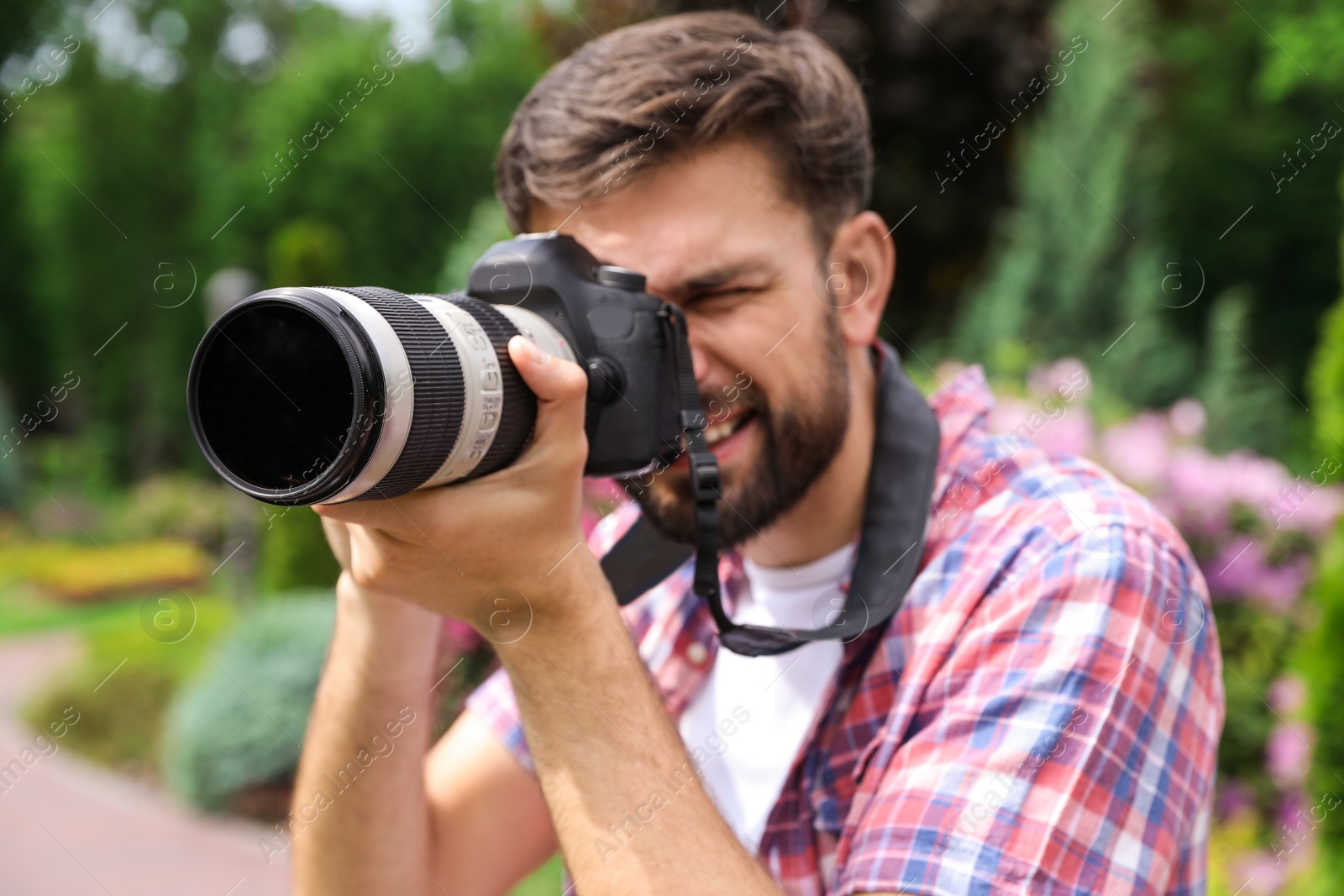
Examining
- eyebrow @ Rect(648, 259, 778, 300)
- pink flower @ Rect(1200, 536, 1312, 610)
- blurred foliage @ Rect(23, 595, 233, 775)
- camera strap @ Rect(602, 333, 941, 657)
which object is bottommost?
blurred foliage @ Rect(23, 595, 233, 775)

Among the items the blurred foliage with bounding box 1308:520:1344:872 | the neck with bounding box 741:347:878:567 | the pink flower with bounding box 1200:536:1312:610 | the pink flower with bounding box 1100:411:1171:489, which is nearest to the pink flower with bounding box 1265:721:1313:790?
the pink flower with bounding box 1200:536:1312:610

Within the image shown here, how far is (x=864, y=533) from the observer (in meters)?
1.33

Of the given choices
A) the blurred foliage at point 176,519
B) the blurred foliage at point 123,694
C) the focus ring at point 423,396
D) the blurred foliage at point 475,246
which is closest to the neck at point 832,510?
the focus ring at point 423,396

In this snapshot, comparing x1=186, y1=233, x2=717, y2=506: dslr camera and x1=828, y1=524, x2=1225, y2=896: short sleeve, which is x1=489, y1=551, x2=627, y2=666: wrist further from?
x1=828, y1=524, x2=1225, y2=896: short sleeve

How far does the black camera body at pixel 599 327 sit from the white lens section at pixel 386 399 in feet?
0.94

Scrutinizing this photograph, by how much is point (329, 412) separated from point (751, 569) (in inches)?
29.8

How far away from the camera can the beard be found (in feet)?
4.51

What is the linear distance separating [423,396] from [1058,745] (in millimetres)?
653

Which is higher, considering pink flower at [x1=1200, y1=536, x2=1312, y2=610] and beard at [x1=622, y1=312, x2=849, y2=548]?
beard at [x1=622, y1=312, x2=849, y2=548]

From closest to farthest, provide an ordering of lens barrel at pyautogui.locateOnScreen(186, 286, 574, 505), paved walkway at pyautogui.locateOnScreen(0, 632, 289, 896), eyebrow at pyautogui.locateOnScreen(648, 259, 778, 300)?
lens barrel at pyautogui.locateOnScreen(186, 286, 574, 505), eyebrow at pyautogui.locateOnScreen(648, 259, 778, 300), paved walkway at pyautogui.locateOnScreen(0, 632, 289, 896)

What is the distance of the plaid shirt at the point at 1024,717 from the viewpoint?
39.5 inches

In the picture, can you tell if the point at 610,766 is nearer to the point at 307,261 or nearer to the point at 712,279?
the point at 712,279

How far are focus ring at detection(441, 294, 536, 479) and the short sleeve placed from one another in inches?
19.0

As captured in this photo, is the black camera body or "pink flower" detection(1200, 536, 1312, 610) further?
"pink flower" detection(1200, 536, 1312, 610)
